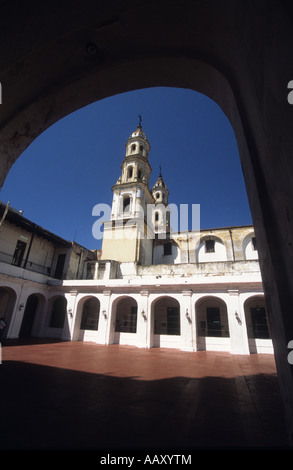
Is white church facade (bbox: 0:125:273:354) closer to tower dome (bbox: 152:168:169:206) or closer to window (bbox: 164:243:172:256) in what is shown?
window (bbox: 164:243:172:256)

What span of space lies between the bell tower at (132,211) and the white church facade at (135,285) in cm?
10

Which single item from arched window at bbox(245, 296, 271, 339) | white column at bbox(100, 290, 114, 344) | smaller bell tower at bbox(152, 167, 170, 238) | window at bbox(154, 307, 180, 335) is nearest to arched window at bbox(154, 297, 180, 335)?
window at bbox(154, 307, 180, 335)

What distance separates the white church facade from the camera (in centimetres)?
1281

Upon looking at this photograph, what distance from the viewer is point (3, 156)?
7.29 ft

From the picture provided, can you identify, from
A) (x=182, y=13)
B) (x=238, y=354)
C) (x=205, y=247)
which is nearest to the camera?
(x=182, y=13)

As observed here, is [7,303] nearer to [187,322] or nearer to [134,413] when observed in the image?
[187,322]

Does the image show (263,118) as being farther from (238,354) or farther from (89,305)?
(89,305)

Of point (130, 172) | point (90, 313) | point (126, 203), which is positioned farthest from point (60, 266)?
point (130, 172)

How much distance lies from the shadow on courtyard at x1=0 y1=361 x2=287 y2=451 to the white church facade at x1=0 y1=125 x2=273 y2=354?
23.4 ft

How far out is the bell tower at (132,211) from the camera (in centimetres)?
2019

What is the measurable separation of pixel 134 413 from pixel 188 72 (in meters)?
4.99

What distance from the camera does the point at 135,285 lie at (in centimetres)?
1436

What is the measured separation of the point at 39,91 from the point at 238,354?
13.4m

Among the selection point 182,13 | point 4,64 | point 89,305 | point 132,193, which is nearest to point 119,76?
point 182,13
